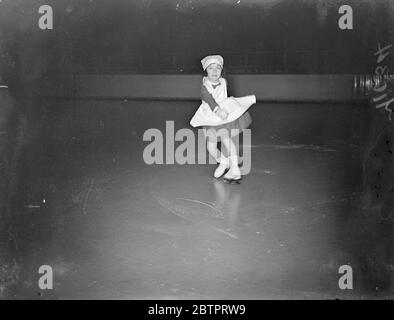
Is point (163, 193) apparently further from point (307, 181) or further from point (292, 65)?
point (292, 65)

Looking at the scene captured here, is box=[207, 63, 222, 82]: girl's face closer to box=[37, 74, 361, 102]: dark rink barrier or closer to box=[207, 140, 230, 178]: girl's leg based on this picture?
box=[37, 74, 361, 102]: dark rink barrier

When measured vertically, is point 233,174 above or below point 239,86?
below

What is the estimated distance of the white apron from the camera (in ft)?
4.34

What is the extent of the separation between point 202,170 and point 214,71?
1.25 feet

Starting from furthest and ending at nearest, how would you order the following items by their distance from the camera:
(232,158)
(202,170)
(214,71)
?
(202,170) < (232,158) < (214,71)

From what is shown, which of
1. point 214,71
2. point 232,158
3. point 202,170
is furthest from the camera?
point 202,170

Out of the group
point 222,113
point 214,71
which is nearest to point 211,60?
point 214,71

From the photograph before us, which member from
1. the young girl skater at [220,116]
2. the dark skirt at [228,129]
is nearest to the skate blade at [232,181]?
the young girl skater at [220,116]

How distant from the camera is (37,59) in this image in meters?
1.33

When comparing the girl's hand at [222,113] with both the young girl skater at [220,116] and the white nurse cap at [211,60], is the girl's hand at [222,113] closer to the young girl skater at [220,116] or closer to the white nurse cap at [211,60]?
the young girl skater at [220,116]

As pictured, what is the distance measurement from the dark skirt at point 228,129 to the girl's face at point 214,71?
0.50ft

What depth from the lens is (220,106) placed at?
1.33 m

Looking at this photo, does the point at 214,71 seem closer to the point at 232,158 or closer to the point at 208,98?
the point at 208,98

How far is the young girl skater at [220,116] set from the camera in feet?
4.32
